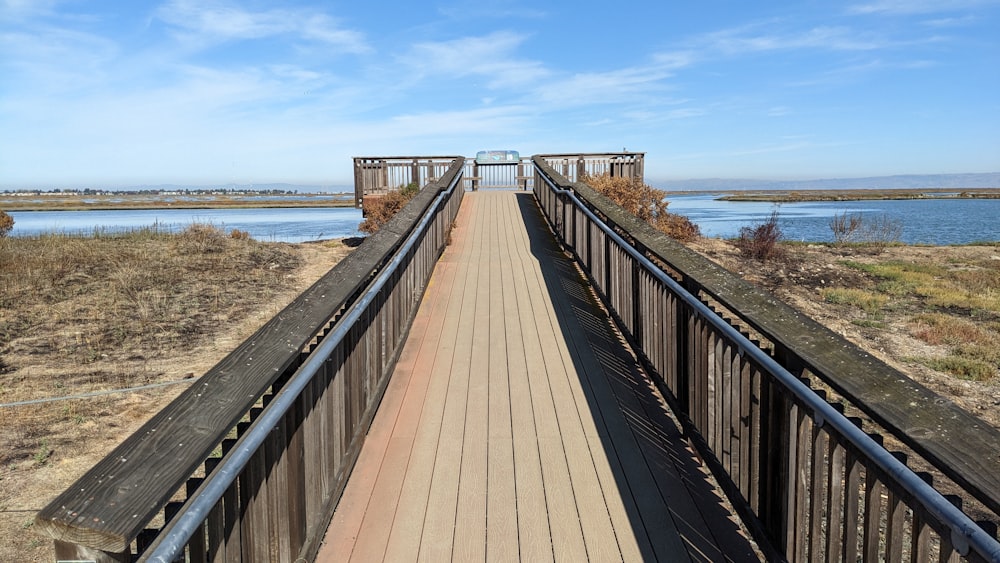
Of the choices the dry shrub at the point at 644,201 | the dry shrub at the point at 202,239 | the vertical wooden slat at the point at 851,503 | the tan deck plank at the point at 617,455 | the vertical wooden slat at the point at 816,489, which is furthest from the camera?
the dry shrub at the point at 644,201

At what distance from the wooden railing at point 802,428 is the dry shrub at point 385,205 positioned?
49.9ft

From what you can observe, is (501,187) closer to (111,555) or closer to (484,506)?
(484,506)

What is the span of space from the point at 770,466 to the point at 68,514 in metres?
2.63

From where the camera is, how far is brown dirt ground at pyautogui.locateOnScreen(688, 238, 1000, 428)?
28.3 feet

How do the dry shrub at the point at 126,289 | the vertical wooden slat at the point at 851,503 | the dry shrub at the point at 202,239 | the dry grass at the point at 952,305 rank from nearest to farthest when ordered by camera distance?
the vertical wooden slat at the point at 851,503 → the dry grass at the point at 952,305 → the dry shrub at the point at 126,289 → the dry shrub at the point at 202,239

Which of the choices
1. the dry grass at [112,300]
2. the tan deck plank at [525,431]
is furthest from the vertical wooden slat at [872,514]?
the dry grass at [112,300]

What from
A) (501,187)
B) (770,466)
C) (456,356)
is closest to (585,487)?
(770,466)

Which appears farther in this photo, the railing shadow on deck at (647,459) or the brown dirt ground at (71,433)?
the brown dirt ground at (71,433)

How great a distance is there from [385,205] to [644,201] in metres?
7.54

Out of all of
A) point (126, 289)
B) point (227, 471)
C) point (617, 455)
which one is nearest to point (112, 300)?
point (126, 289)

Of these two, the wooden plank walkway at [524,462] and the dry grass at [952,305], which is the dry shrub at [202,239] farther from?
the dry grass at [952,305]

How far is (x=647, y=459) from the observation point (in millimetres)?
4164

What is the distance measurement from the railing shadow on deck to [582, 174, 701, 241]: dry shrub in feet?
36.5

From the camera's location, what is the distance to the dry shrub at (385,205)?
19953 millimetres
